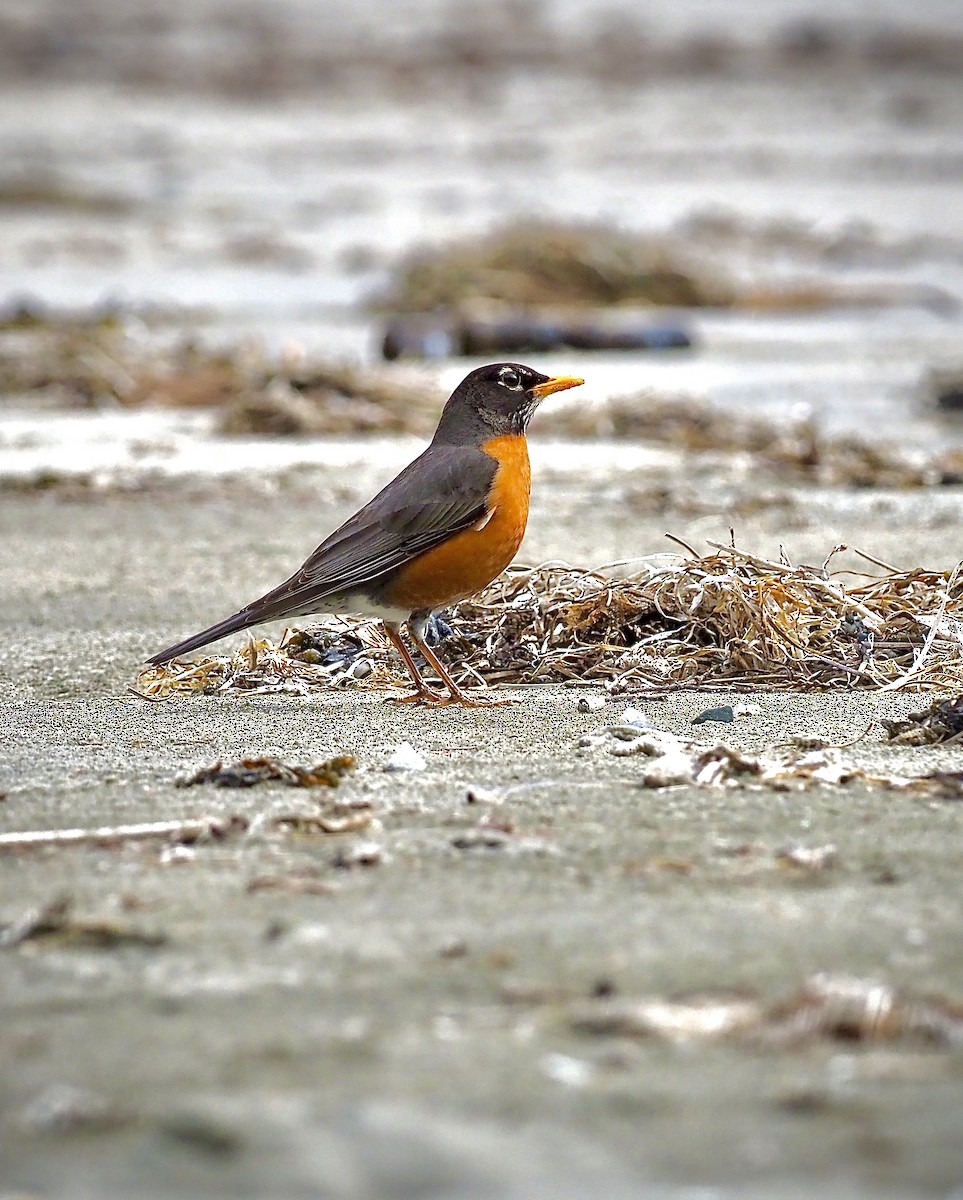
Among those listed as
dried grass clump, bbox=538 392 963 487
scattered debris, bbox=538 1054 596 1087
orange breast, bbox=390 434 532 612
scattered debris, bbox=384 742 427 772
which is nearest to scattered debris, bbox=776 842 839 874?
scattered debris, bbox=538 1054 596 1087

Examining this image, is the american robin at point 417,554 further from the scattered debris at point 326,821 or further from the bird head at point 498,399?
the scattered debris at point 326,821

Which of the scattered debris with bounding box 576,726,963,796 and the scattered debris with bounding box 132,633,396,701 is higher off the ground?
the scattered debris with bounding box 576,726,963,796

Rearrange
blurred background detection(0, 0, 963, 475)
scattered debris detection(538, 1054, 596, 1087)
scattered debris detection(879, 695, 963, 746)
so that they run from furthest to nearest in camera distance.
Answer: blurred background detection(0, 0, 963, 475) < scattered debris detection(879, 695, 963, 746) < scattered debris detection(538, 1054, 596, 1087)

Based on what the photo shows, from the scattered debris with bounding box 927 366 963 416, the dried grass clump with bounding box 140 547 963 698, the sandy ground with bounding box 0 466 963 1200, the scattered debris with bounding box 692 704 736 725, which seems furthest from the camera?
the scattered debris with bounding box 927 366 963 416

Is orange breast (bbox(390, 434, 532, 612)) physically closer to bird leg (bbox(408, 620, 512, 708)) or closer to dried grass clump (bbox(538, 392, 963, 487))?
bird leg (bbox(408, 620, 512, 708))

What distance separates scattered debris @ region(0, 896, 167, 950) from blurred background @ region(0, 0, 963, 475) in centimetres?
601

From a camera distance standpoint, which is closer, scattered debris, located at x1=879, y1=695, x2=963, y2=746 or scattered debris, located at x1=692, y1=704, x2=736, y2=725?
scattered debris, located at x1=879, y1=695, x2=963, y2=746

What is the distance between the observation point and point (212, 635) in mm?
4609

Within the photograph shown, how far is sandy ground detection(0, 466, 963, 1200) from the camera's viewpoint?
6.84ft

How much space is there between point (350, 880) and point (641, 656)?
5.93 ft

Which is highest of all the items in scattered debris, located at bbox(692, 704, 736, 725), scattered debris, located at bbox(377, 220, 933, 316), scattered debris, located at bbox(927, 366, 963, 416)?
scattered debris, located at bbox(377, 220, 933, 316)

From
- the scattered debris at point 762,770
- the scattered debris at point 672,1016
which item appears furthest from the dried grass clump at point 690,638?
the scattered debris at point 672,1016

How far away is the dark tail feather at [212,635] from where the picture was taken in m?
4.57

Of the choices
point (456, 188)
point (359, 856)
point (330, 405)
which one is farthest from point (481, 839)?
point (456, 188)
